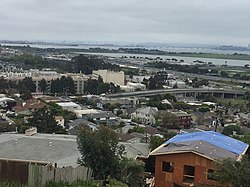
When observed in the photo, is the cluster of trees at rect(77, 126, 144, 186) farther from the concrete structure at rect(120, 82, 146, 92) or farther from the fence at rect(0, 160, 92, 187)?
the concrete structure at rect(120, 82, 146, 92)

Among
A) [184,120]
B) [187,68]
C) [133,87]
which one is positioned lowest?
[133,87]

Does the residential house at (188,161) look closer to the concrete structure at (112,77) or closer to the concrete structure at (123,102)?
the concrete structure at (123,102)

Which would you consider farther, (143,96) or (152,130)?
(143,96)

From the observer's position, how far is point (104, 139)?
720 centimetres

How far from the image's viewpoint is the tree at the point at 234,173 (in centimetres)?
657

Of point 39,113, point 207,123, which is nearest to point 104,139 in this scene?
point 39,113

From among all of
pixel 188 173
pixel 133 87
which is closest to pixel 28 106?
pixel 133 87

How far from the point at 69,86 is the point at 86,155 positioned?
109 ft

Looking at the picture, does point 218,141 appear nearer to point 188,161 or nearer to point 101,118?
point 188,161

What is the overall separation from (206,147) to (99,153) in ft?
7.82

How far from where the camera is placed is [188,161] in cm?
805

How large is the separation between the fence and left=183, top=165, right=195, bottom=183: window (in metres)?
2.33

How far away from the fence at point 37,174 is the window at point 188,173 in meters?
2.33

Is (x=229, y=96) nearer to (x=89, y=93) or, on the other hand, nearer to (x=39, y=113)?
(x=89, y=93)
